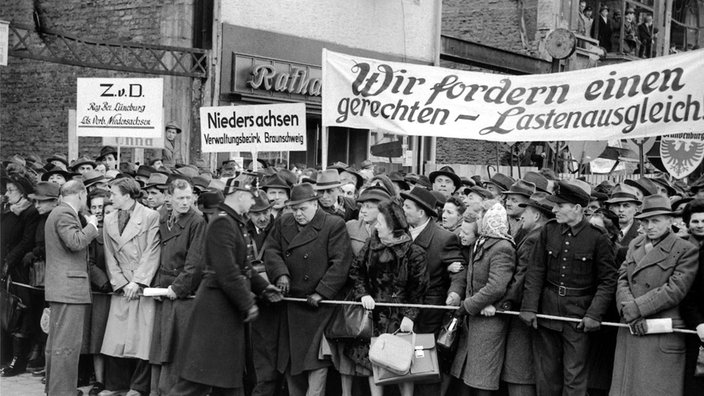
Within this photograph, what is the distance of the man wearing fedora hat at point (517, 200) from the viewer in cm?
887

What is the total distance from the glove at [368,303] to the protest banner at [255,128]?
4.56m

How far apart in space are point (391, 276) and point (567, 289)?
4.84ft

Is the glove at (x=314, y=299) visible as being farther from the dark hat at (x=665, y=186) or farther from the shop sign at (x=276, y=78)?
the shop sign at (x=276, y=78)

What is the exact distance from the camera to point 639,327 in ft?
23.1

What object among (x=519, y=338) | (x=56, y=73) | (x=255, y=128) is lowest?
(x=519, y=338)

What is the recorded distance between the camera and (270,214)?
9203 mm

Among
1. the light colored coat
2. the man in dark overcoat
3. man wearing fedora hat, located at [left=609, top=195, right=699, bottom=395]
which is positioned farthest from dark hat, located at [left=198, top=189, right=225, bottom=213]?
man wearing fedora hat, located at [left=609, top=195, right=699, bottom=395]

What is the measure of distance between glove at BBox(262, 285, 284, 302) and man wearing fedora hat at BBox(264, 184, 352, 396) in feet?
0.41

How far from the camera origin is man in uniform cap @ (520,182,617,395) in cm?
745

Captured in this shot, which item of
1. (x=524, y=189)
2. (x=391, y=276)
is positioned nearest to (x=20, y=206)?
(x=391, y=276)

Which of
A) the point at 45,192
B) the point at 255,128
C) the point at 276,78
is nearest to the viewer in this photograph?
the point at 45,192

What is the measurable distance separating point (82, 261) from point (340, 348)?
8.49 feet

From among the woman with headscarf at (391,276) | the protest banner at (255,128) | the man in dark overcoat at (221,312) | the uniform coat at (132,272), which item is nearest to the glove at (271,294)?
the man in dark overcoat at (221,312)

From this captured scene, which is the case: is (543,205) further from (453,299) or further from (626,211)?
(626,211)
